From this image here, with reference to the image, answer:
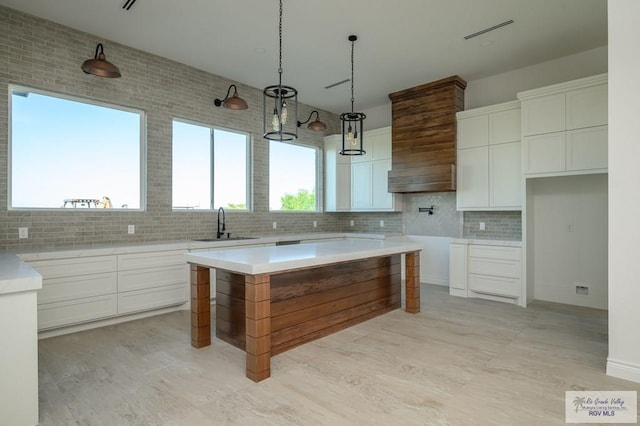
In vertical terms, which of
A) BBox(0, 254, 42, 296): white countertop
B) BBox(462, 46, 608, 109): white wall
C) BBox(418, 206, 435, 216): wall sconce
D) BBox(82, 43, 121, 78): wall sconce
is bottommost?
BBox(0, 254, 42, 296): white countertop

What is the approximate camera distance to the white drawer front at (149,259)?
3.82m

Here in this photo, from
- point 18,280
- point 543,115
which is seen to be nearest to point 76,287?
point 18,280

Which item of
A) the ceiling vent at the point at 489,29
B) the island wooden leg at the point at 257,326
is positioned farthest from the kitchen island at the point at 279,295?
the ceiling vent at the point at 489,29

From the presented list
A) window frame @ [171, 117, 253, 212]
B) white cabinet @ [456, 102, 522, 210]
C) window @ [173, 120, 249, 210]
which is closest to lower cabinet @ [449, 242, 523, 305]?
white cabinet @ [456, 102, 522, 210]

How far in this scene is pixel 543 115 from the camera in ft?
14.3

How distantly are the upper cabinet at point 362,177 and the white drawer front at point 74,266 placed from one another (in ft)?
13.5

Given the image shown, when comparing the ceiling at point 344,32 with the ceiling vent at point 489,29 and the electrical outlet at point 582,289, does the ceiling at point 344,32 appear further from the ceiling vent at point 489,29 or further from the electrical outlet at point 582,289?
the electrical outlet at point 582,289

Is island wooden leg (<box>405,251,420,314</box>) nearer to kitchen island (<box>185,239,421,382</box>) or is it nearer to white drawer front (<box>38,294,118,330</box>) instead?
kitchen island (<box>185,239,421,382</box>)

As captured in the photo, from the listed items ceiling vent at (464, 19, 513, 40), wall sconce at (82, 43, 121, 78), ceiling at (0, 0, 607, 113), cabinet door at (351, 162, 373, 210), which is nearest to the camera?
wall sconce at (82, 43, 121, 78)

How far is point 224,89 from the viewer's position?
5328 mm

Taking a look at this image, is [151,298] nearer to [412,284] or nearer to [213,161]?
[213,161]

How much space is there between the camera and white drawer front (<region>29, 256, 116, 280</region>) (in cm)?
332

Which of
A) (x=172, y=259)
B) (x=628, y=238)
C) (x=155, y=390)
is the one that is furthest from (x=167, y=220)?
(x=628, y=238)

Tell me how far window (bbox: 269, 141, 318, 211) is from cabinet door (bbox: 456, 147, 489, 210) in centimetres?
278
